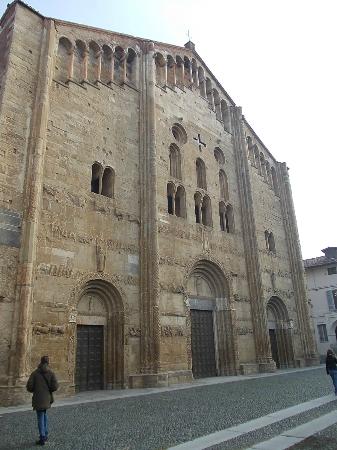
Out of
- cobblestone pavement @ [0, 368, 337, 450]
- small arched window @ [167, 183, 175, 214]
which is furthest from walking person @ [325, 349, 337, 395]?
small arched window @ [167, 183, 175, 214]

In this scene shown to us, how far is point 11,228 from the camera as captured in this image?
11898 mm

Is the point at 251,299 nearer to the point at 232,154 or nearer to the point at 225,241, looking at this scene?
the point at 225,241

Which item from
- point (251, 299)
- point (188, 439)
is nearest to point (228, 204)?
point (251, 299)

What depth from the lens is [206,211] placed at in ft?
66.1

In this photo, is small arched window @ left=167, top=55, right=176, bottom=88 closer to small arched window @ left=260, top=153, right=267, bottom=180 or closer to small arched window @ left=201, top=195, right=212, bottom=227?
small arched window @ left=201, top=195, right=212, bottom=227

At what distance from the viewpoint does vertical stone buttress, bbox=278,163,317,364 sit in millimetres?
23802

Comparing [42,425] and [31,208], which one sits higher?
[31,208]

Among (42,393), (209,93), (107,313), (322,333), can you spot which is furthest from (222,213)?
(322,333)

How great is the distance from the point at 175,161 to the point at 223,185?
407 centimetres

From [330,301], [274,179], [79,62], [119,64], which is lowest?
[330,301]

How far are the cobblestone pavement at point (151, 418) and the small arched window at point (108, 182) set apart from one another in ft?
27.4

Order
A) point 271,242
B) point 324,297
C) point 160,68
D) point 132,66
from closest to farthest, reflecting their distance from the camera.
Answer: point 132,66
point 160,68
point 271,242
point 324,297

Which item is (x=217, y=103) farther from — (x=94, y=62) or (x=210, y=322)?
(x=210, y=322)

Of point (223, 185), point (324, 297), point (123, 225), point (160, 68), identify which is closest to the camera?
point (123, 225)
